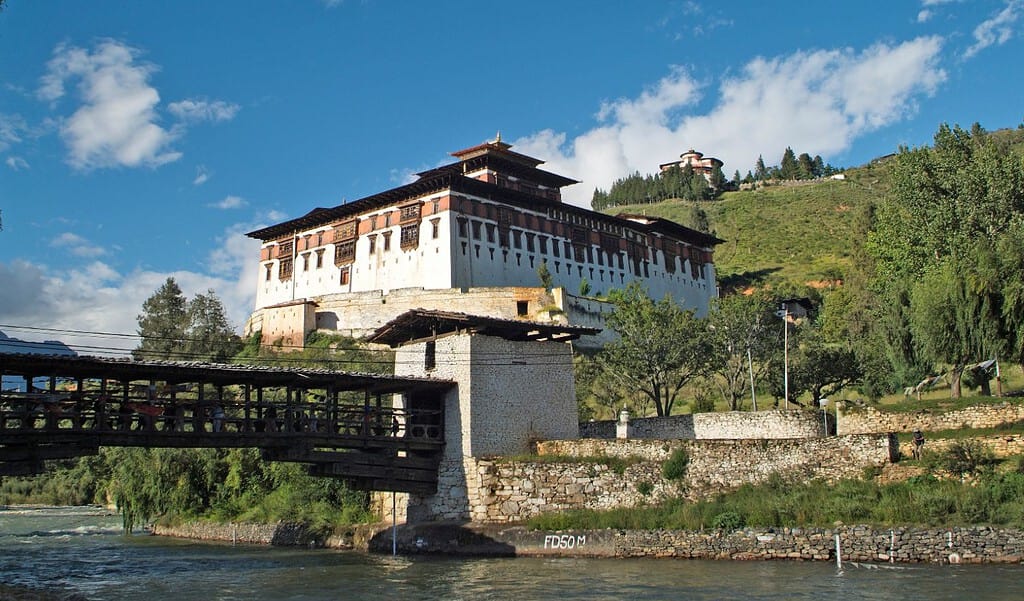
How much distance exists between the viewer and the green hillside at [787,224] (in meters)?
93.7

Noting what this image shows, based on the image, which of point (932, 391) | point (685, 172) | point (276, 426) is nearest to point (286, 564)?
point (276, 426)

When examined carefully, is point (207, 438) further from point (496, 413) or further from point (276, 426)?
point (496, 413)

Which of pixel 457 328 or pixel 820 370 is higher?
pixel 457 328

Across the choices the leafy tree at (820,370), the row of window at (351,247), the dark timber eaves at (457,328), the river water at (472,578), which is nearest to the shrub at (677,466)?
the river water at (472,578)

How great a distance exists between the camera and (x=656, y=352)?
38.3 meters

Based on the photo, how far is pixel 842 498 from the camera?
23391 millimetres

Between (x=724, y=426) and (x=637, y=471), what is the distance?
6.68 meters

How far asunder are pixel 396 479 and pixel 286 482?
30.5 ft

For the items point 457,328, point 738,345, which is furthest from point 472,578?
point 738,345

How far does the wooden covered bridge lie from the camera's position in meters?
21.5

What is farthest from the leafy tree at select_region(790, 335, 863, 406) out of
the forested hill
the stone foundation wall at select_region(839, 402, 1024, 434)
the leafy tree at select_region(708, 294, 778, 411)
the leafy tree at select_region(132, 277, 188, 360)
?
the leafy tree at select_region(132, 277, 188, 360)

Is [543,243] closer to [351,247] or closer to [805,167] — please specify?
[351,247]

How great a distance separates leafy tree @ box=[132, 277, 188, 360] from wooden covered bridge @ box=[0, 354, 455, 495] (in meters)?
35.8

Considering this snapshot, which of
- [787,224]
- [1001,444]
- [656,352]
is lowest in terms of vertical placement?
[1001,444]
